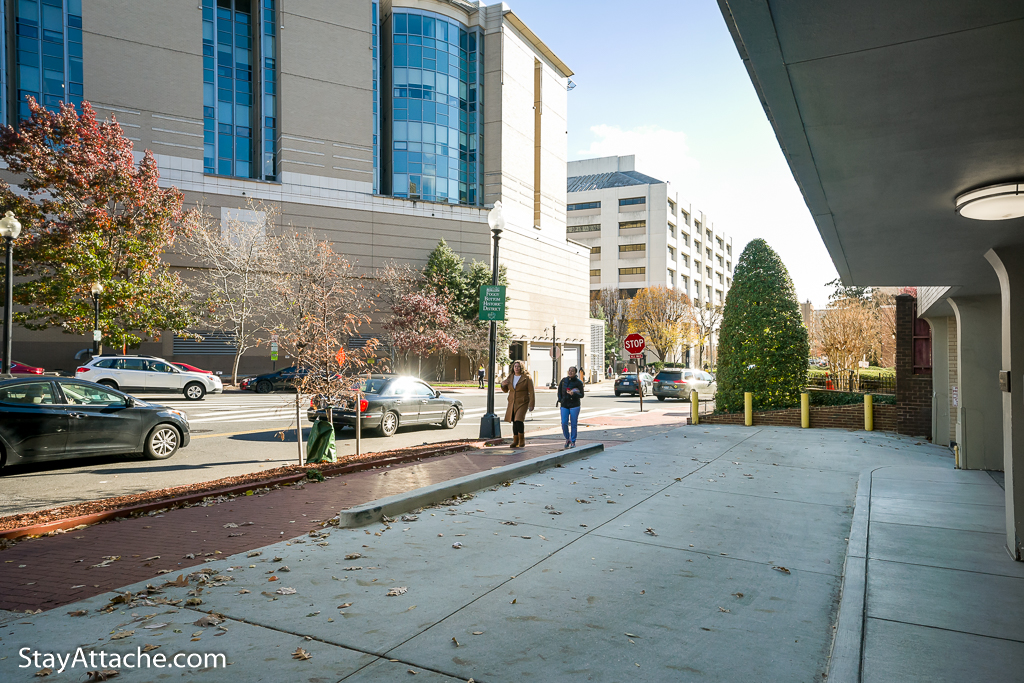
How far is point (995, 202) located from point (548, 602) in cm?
492

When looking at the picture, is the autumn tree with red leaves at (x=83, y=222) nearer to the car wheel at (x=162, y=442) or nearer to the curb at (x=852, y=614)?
the car wheel at (x=162, y=442)

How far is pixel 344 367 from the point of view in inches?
410

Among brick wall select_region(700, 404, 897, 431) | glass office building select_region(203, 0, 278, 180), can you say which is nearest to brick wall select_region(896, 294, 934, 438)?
brick wall select_region(700, 404, 897, 431)

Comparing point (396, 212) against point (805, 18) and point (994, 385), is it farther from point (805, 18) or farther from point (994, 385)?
point (805, 18)

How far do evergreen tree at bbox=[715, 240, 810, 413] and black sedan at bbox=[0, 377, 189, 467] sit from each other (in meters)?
14.7

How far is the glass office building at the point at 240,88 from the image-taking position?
41.6m

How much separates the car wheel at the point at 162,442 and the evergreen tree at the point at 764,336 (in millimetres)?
14754

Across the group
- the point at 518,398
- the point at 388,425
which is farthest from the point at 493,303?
the point at 388,425

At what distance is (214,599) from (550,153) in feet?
181

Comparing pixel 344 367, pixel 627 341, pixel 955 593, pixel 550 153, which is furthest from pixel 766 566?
pixel 550 153

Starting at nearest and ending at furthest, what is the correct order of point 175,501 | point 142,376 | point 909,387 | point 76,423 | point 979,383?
point 175,501 → point 76,423 → point 979,383 → point 909,387 → point 142,376

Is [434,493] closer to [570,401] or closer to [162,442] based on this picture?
[570,401]

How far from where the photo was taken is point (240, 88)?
140 ft

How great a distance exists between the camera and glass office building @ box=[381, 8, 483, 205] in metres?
46.7
